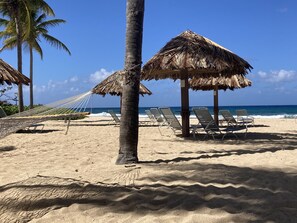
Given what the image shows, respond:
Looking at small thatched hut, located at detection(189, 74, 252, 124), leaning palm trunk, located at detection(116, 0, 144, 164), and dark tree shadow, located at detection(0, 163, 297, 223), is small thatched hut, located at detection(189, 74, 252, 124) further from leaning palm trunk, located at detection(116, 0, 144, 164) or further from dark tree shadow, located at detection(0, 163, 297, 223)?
dark tree shadow, located at detection(0, 163, 297, 223)

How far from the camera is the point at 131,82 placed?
4.60 meters

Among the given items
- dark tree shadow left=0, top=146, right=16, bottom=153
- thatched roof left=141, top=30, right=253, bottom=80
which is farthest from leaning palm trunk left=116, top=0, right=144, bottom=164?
dark tree shadow left=0, top=146, right=16, bottom=153

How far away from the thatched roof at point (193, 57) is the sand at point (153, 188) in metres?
2.13

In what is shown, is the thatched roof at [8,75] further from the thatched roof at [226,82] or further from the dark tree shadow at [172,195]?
the thatched roof at [226,82]

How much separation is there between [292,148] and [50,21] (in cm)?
1904

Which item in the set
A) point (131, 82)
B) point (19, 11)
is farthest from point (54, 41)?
point (131, 82)

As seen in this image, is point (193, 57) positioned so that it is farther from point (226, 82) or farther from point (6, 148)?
point (226, 82)

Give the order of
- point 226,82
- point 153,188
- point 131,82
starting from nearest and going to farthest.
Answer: point 153,188 < point 131,82 < point 226,82

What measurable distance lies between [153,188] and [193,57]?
4.35m

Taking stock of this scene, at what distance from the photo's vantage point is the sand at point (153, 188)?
263 cm

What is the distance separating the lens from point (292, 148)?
6199mm

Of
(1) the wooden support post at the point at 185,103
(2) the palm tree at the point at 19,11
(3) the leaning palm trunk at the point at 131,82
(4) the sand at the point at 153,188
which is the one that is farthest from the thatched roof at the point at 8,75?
(2) the palm tree at the point at 19,11

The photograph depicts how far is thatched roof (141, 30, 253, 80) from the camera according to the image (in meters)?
7.18

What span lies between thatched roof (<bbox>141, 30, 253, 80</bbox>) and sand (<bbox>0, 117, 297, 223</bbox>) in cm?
213
